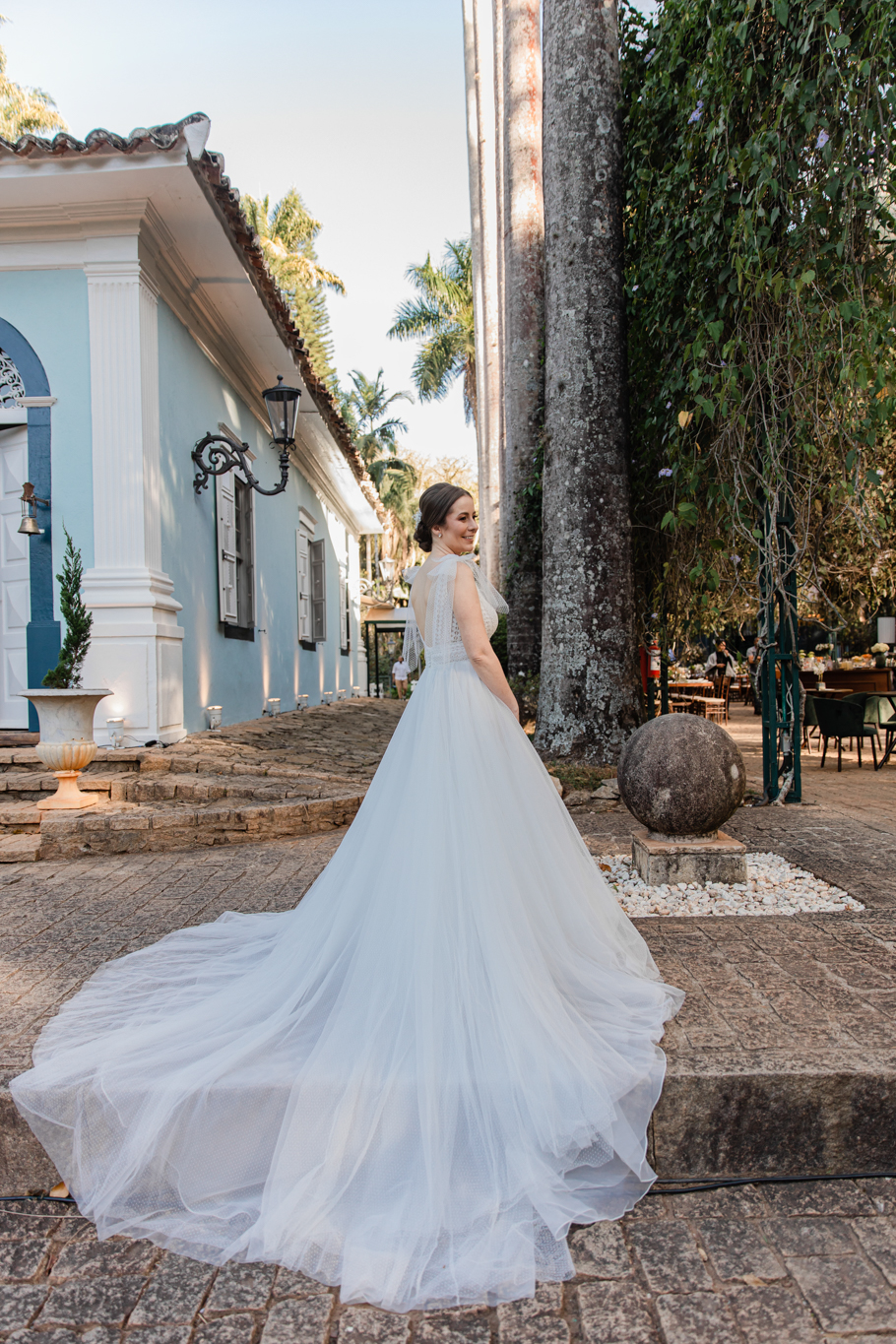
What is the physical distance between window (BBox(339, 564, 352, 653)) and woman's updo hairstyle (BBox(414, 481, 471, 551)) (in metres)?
13.6

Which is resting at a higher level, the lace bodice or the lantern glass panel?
the lantern glass panel

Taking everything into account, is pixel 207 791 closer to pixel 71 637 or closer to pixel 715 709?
pixel 71 637

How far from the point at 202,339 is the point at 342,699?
8994 millimetres

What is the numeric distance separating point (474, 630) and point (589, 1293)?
1.67 m

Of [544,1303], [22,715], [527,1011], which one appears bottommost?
[544,1303]

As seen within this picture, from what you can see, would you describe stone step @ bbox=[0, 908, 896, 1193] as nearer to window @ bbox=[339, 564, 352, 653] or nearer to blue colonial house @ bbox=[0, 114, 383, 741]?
blue colonial house @ bbox=[0, 114, 383, 741]

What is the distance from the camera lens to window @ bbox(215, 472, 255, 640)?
836 centimetres

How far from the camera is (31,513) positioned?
20.9ft

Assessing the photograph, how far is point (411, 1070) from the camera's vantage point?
2.01 meters

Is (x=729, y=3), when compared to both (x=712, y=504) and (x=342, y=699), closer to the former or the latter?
(x=712, y=504)

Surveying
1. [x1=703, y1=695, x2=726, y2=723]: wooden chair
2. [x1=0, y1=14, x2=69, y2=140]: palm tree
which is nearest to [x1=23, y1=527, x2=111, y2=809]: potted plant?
[x1=703, y1=695, x2=726, y2=723]: wooden chair

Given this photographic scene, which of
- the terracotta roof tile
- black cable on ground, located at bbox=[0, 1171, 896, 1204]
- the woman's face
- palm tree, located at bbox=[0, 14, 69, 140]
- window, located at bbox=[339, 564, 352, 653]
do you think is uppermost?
palm tree, located at bbox=[0, 14, 69, 140]

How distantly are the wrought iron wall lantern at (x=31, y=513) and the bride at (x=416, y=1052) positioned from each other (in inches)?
175

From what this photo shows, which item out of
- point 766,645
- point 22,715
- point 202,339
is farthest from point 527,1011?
point 202,339
